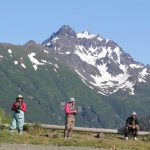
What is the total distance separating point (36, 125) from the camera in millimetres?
33312

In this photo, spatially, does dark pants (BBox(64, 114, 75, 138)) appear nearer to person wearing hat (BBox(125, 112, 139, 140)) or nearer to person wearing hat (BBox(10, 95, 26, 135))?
person wearing hat (BBox(10, 95, 26, 135))

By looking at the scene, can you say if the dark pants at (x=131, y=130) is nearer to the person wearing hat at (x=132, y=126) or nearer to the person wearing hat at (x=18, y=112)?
the person wearing hat at (x=132, y=126)

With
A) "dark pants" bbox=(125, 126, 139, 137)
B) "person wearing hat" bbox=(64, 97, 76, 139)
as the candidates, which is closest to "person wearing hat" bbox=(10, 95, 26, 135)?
"person wearing hat" bbox=(64, 97, 76, 139)

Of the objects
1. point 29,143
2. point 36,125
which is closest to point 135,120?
point 36,125

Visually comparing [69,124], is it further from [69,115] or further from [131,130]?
[131,130]

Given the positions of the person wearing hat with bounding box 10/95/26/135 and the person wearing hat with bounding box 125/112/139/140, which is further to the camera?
the person wearing hat with bounding box 125/112/139/140

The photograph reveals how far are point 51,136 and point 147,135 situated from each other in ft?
21.8

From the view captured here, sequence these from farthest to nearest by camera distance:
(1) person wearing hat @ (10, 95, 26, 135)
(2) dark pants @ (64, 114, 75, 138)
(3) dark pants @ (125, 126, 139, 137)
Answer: (3) dark pants @ (125, 126, 139, 137) < (2) dark pants @ (64, 114, 75, 138) < (1) person wearing hat @ (10, 95, 26, 135)

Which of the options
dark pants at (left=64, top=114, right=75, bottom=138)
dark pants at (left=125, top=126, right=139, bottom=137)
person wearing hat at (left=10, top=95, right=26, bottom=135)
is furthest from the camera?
dark pants at (left=125, top=126, right=139, bottom=137)

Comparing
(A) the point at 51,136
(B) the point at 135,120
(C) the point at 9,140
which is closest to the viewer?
(C) the point at 9,140

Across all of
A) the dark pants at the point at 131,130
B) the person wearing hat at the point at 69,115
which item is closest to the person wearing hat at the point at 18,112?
the person wearing hat at the point at 69,115

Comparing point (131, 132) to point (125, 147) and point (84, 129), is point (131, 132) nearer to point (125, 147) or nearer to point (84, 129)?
point (84, 129)

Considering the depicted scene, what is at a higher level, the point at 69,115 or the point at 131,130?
the point at 69,115

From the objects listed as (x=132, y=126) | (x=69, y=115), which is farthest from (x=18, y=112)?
(x=132, y=126)
